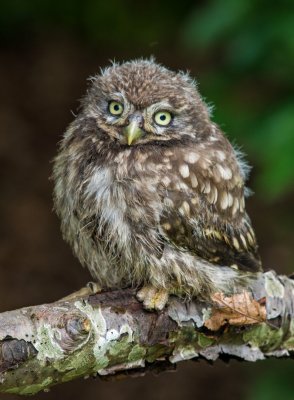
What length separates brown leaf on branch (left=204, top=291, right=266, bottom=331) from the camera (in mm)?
3545

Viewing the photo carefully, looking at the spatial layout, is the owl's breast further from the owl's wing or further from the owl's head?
the owl's head

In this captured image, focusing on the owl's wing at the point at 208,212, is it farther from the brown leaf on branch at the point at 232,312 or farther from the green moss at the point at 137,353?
the green moss at the point at 137,353

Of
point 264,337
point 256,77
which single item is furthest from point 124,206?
point 256,77

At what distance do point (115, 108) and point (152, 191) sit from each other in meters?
0.45

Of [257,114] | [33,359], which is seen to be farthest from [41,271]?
[33,359]

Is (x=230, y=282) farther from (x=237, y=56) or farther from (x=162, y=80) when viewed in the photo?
(x=237, y=56)

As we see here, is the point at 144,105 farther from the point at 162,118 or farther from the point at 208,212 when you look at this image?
the point at 208,212

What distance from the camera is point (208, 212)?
384 centimetres

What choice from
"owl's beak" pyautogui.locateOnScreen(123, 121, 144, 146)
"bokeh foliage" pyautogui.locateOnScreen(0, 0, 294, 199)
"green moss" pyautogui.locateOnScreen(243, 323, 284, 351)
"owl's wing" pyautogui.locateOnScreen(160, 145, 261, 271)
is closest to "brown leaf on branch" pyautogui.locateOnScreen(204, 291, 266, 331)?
"green moss" pyautogui.locateOnScreen(243, 323, 284, 351)

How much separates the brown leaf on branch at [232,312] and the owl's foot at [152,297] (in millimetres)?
205

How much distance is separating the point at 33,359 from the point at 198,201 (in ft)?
3.79

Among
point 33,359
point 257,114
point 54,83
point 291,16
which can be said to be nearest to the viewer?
point 33,359

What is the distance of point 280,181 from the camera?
4711mm

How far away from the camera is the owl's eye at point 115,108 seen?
12.4ft
